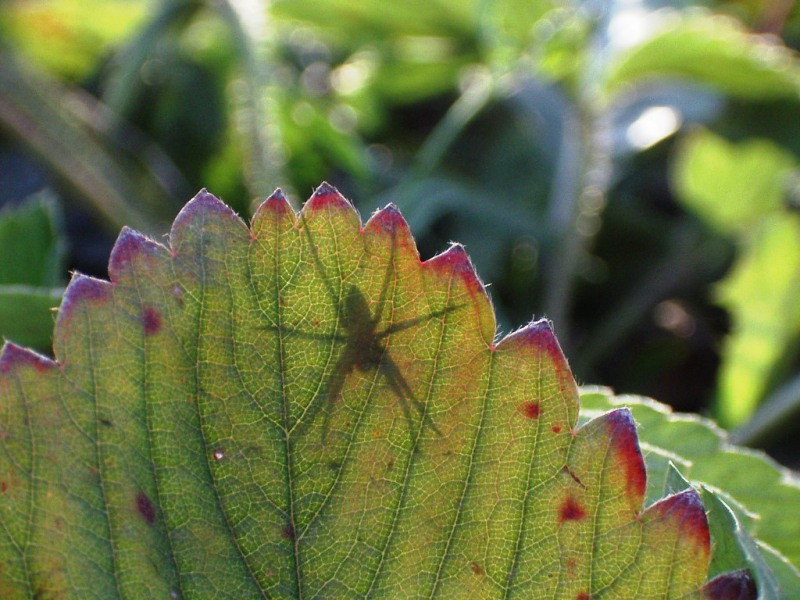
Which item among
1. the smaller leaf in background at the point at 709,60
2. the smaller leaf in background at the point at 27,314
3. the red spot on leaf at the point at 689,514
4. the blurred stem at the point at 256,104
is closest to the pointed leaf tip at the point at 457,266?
the red spot on leaf at the point at 689,514

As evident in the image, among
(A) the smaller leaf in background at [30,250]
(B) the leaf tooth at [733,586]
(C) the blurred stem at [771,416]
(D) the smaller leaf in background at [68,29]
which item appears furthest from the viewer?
(D) the smaller leaf in background at [68,29]

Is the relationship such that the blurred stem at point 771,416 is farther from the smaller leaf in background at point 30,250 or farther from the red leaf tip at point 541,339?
the smaller leaf in background at point 30,250

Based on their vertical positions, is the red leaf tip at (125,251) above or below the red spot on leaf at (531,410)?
above

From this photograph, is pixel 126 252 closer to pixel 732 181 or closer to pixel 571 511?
pixel 571 511

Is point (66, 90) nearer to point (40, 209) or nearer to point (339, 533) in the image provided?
point (40, 209)

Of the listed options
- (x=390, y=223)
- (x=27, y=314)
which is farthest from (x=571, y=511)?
(x=27, y=314)

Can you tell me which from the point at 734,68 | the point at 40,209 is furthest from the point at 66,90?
the point at 734,68

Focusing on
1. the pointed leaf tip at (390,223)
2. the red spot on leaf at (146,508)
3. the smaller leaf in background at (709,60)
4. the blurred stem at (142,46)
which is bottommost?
the red spot on leaf at (146,508)
